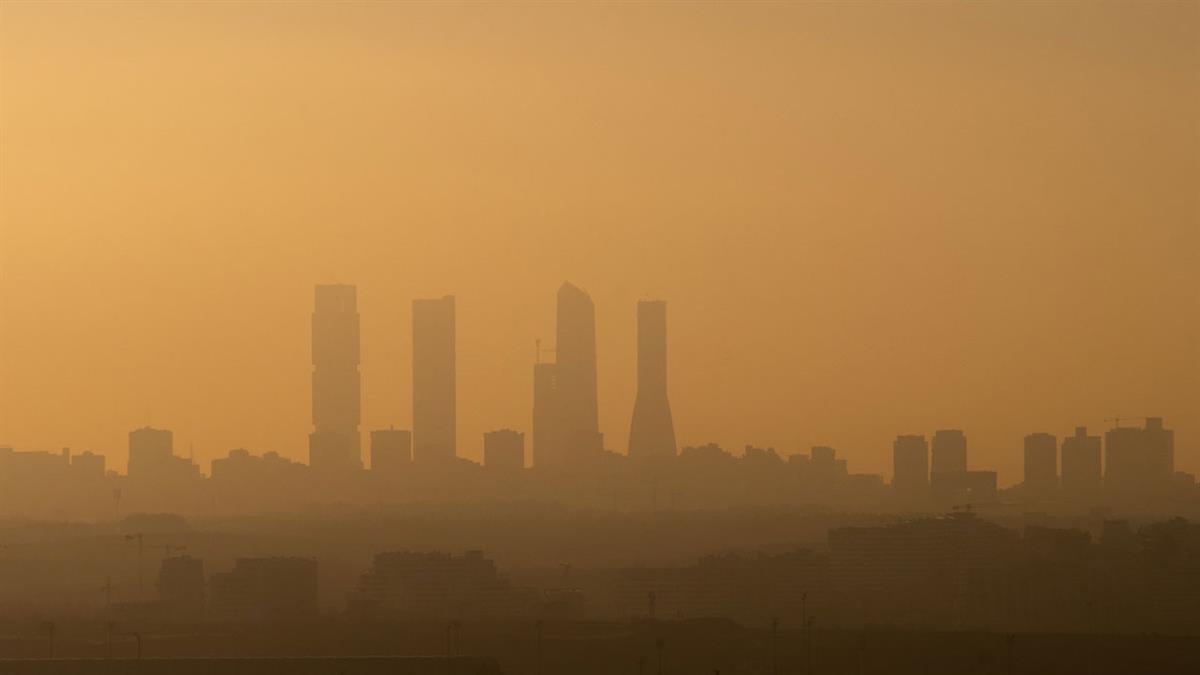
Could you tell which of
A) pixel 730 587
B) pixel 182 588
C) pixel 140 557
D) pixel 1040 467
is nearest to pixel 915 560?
pixel 730 587

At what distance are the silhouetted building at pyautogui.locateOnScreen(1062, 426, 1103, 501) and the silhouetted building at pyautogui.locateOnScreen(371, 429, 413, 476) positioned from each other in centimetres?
3287

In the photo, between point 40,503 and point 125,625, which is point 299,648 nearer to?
point 125,625

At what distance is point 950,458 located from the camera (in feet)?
299

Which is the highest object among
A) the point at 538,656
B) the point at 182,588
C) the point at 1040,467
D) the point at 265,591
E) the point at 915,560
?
the point at 1040,467

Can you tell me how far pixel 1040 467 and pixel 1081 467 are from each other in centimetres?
162

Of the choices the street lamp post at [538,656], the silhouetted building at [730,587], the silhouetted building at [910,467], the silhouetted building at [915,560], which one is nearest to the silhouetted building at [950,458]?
the silhouetted building at [910,467]

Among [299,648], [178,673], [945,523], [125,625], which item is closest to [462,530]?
[945,523]

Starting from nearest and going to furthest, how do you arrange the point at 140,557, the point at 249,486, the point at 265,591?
the point at 265,591 < the point at 140,557 < the point at 249,486

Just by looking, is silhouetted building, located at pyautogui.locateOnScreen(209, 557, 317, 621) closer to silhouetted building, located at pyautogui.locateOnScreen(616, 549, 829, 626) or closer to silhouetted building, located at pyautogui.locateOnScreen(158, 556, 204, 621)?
silhouetted building, located at pyautogui.locateOnScreen(158, 556, 204, 621)

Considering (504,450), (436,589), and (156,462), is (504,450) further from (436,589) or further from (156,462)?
(436,589)

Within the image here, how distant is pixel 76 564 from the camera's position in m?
81.8

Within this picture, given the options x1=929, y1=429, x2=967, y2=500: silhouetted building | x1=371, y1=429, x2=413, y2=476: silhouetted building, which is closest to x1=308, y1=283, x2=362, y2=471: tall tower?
x1=371, y1=429, x2=413, y2=476: silhouetted building

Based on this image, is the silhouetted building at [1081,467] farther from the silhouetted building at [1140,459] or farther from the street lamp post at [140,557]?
the street lamp post at [140,557]

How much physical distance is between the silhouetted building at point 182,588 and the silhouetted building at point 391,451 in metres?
33.5
